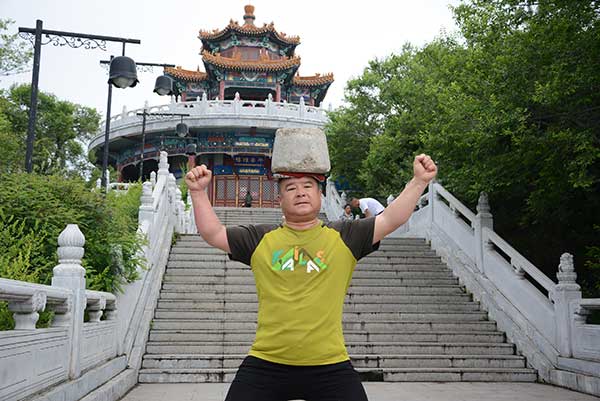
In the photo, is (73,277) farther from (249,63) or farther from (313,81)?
(313,81)

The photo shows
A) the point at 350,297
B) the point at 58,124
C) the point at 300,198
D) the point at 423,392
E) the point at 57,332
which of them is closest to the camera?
the point at 300,198

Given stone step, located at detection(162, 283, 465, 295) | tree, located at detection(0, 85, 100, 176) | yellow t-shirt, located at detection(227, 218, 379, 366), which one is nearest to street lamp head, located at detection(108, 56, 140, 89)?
stone step, located at detection(162, 283, 465, 295)

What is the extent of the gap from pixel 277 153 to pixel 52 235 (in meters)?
4.25

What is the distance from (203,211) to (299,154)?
526 millimetres

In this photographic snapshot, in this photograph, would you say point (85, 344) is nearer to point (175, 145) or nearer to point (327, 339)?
point (327, 339)

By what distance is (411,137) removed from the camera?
14133 millimetres

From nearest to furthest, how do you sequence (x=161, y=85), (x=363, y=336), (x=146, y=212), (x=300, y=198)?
(x=300, y=198) < (x=363, y=336) < (x=146, y=212) < (x=161, y=85)

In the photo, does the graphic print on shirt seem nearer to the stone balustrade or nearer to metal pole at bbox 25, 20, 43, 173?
the stone balustrade

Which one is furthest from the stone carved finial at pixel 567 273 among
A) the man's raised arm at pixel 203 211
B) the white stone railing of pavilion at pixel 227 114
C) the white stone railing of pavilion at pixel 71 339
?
the white stone railing of pavilion at pixel 227 114

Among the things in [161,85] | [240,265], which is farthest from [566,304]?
[161,85]

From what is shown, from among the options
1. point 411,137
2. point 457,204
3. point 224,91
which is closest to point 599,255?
point 457,204

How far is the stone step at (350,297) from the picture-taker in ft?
31.0

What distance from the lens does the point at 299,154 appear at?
278cm

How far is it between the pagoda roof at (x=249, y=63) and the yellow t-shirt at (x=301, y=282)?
3112cm
